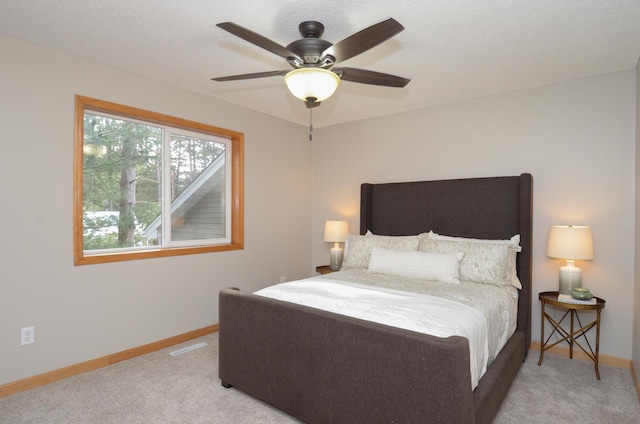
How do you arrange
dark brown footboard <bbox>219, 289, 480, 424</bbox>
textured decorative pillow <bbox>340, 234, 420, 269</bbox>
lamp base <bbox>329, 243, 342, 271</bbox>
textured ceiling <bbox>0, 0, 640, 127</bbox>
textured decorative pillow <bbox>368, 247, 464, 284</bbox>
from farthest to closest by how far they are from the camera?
1. lamp base <bbox>329, 243, 342, 271</bbox>
2. textured decorative pillow <bbox>340, 234, 420, 269</bbox>
3. textured decorative pillow <bbox>368, 247, 464, 284</bbox>
4. textured ceiling <bbox>0, 0, 640, 127</bbox>
5. dark brown footboard <bbox>219, 289, 480, 424</bbox>

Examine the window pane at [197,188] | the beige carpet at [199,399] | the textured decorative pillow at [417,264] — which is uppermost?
the window pane at [197,188]

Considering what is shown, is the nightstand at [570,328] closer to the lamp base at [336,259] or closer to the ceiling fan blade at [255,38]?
the lamp base at [336,259]

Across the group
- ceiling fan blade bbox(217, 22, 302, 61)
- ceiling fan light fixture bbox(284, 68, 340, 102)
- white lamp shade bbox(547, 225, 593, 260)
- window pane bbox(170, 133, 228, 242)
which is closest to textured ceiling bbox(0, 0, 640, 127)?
ceiling fan blade bbox(217, 22, 302, 61)

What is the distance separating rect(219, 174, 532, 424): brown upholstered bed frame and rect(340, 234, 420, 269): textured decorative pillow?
98cm

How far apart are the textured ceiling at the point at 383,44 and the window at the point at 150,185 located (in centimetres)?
49

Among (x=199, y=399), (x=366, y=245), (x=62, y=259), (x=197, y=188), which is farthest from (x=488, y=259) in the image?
(x=62, y=259)

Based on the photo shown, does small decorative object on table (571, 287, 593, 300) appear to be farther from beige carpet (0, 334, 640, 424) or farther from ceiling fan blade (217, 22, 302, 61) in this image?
ceiling fan blade (217, 22, 302, 61)

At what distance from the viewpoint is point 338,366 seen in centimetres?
187

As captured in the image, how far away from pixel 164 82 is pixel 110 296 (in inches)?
77.0

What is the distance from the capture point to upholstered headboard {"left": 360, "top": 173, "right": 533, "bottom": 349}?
10.4 feet

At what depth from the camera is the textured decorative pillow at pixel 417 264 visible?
9.79ft

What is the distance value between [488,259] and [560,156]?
119 centimetres

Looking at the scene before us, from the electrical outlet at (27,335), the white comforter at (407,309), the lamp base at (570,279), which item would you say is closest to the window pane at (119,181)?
the electrical outlet at (27,335)

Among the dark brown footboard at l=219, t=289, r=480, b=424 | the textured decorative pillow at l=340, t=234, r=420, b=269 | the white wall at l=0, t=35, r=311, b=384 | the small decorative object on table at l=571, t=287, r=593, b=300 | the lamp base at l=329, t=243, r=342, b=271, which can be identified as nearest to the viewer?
the dark brown footboard at l=219, t=289, r=480, b=424
